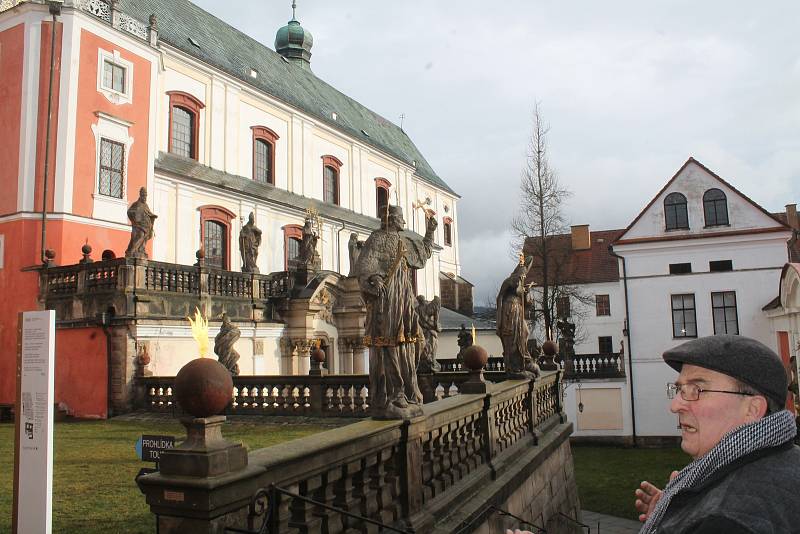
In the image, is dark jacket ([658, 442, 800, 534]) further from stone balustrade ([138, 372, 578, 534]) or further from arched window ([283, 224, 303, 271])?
arched window ([283, 224, 303, 271])

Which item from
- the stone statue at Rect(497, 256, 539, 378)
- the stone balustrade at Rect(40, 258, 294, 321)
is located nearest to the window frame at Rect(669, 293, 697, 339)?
the stone balustrade at Rect(40, 258, 294, 321)

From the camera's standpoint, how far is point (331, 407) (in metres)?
12.7

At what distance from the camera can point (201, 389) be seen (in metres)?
3.19

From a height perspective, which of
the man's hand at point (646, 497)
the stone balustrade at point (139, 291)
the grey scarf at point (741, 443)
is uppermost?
the stone balustrade at point (139, 291)

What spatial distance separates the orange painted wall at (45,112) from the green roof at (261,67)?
3.12m

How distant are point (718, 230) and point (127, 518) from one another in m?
25.5

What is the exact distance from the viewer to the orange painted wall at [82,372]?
1516cm

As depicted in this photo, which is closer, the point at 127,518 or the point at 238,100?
the point at 127,518

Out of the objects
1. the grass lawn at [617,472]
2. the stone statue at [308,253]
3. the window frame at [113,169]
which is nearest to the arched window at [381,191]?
the stone statue at [308,253]

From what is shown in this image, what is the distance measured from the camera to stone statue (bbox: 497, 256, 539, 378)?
1111 centimetres

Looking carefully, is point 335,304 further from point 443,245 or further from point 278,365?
point 443,245

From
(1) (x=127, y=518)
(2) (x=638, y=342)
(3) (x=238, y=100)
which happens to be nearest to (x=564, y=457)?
(1) (x=127, y=518)

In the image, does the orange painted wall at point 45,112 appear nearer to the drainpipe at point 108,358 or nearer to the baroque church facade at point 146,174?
the baroque church facade at point 146,174

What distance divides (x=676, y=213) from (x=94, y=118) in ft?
72.3
